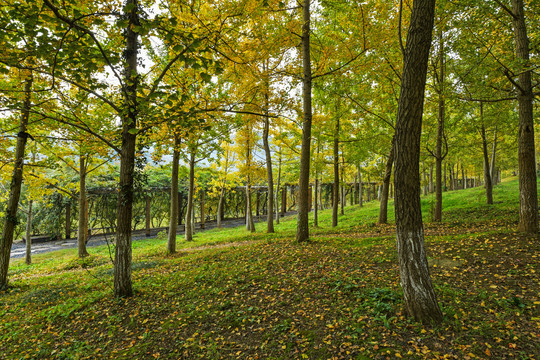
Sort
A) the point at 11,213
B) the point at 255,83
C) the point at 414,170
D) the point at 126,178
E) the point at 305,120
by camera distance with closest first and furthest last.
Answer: the point at 414,170, the point at 126,178, the point at 11,213, the point at 305,120, the point at 255,83

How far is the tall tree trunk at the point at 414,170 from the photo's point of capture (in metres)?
3.16

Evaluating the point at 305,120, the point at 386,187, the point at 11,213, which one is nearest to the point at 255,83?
the point at 305,120

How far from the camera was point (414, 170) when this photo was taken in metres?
3.23

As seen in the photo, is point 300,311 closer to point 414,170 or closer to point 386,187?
point 414,170

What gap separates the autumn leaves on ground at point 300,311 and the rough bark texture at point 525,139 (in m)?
0.54

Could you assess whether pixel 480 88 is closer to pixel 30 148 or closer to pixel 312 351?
pixel 312 351

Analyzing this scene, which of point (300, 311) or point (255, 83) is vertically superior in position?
point (255, 83)

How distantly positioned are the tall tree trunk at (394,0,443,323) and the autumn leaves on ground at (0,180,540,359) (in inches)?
13.1

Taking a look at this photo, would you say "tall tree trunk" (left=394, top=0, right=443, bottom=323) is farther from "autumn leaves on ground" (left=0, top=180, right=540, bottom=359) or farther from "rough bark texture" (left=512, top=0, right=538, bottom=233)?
"rough bark texture" (left=512, top=0, right=538, bottom=233)

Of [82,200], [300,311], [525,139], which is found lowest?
[300,311]

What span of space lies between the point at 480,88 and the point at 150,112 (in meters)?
8.16

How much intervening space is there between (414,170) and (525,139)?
508 cm

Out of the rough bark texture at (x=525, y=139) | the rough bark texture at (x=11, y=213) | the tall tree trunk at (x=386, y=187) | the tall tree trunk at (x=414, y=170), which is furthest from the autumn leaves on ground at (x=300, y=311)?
the tall tree trunk at (x=386, y=187)

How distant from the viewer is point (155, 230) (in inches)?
873
